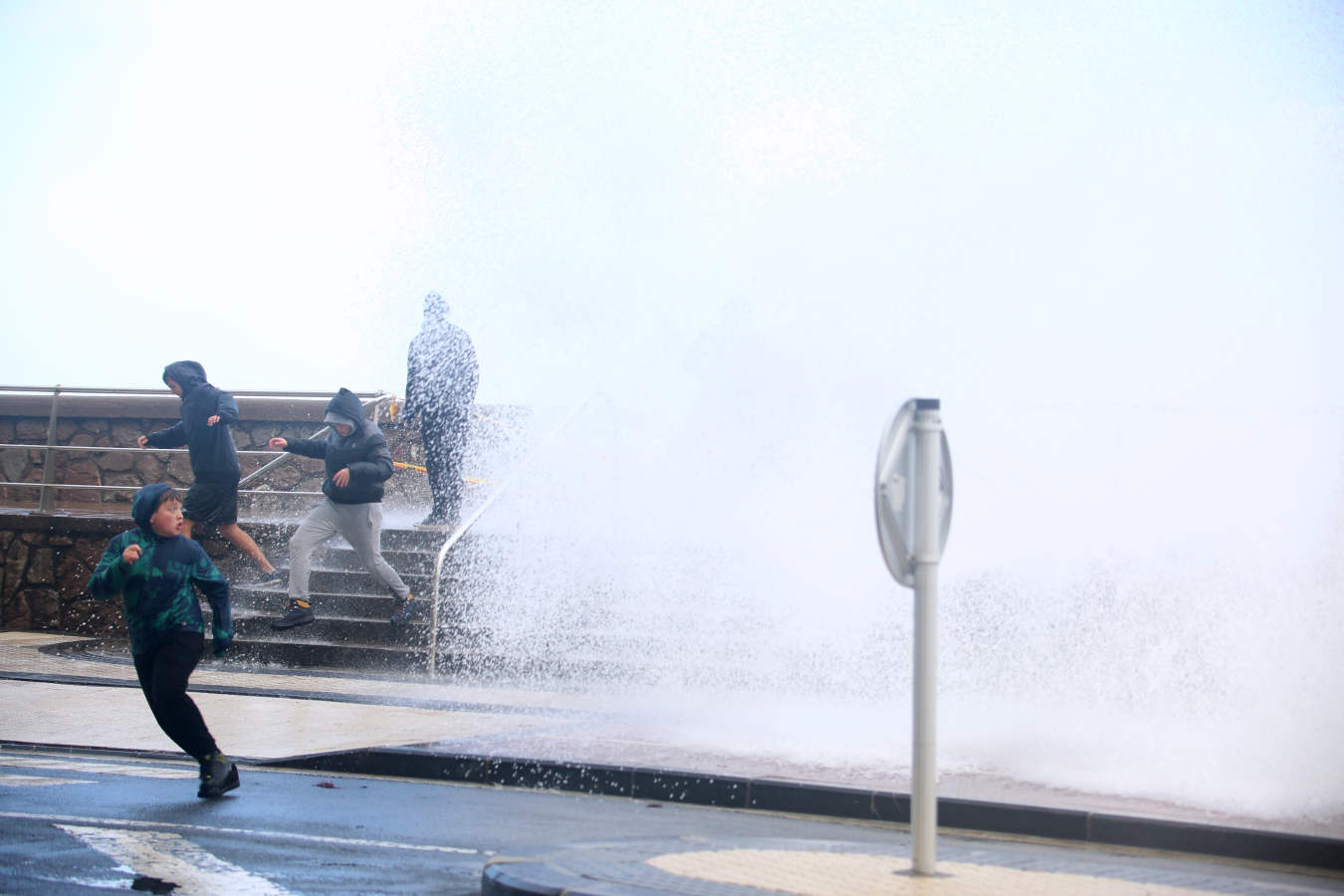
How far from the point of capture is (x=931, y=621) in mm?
4344

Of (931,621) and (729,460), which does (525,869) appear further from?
(729,460)

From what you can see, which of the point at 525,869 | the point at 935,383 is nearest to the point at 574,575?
the point at 935,383

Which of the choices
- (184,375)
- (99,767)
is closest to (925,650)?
(99,767)

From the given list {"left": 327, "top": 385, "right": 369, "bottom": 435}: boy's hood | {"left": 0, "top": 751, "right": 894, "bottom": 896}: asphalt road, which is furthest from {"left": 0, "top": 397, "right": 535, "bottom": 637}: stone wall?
{"left": 0, "top": 751, "right": 894, "bottom": 896}: asphalt road

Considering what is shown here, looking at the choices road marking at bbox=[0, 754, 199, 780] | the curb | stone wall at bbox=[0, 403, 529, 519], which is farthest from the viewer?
stone wall at bbox=[0, 403, 529, 519]

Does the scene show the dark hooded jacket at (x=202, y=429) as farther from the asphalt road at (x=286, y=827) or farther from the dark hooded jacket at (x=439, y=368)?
the asphalt road at (x=286, y=827)

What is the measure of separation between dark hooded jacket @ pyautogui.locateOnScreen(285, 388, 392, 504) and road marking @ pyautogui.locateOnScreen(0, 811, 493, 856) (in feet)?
17.7

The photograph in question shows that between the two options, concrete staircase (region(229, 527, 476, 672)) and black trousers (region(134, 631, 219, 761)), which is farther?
concrete staircase (region(229, 527, 476, 672))

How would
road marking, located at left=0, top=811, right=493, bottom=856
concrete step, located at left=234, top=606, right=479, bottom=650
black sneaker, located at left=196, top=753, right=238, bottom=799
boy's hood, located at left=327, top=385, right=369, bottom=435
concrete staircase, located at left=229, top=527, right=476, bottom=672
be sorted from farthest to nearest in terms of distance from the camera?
boy's hood, located at left=327, top=385, right=369, bottom=435 → concrete step, located at left=234, top=606, right=479, bottom=650 → concrete staircase, located at left=229, top=527, right=476, bottom=672 → black sneaker, located at left=196, top=753, right=238, bottom=799 → road marking, located at left=0, top=811, right=493, bottom=856

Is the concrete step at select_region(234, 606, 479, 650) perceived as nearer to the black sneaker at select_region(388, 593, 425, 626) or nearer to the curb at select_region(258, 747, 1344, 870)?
the black sneaker at select_region(388, 593, 425, 626)

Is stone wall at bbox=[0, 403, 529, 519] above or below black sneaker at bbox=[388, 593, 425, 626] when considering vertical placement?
above

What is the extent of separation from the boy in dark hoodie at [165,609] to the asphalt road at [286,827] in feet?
0.94

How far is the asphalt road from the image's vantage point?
4707mm

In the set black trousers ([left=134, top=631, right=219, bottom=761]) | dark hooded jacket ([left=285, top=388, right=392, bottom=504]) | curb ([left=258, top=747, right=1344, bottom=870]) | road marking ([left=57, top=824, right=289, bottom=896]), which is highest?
dark hooded jacket ([left=285, top=388, right=392, bottom=504])
